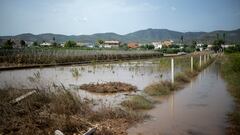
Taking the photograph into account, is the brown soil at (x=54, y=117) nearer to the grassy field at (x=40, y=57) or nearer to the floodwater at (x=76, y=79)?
the floodwater at (x=76, y=79)

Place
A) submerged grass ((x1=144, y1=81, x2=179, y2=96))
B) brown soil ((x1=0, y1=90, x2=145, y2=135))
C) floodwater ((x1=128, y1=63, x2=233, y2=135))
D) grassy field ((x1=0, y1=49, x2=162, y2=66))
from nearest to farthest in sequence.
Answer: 1. brown soil ((x1=0, y1=90, x2=145, y2=135))
2. floodwater ((x1=128, y1=63, x2=233, y2=135))
3. submerged grass ((x1=144, y1=81, x2=179, y2=96))
4. grassy field ((x1=0, y1=49, x2=162, y2=66))

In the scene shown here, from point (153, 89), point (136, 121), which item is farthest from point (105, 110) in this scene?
point (153, 89)

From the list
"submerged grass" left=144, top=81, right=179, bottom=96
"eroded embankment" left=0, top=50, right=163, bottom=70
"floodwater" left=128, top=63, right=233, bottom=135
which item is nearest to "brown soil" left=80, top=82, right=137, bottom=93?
"submerged grass" left=144, top=81, right=179, bottom=96

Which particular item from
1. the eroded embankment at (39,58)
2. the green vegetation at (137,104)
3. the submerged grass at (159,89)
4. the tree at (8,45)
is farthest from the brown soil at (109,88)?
the tree at (8,45)

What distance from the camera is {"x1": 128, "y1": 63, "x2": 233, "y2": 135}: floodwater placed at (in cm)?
680

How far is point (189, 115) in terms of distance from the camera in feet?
27.4

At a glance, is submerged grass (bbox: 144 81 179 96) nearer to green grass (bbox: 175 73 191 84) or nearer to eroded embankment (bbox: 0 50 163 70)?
green grass (bbox: 175 73 191 84)

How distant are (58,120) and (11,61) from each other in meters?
26.1

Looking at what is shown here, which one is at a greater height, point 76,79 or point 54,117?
point 54,117

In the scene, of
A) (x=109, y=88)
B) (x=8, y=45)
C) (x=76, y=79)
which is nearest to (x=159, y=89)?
(x=109, y=88)

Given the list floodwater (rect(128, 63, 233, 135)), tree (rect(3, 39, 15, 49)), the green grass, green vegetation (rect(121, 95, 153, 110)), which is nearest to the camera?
floodwater (rect(128, 63, 233, 135))

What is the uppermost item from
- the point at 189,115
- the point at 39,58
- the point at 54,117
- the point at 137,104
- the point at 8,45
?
the point at 8,45

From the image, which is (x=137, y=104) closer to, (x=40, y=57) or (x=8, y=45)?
(x=40, y=57)

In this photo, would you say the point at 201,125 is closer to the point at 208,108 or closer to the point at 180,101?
the point at 208,108
